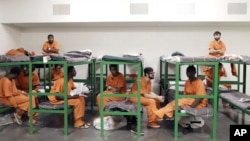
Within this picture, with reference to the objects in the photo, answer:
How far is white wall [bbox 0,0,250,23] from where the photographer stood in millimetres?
7156

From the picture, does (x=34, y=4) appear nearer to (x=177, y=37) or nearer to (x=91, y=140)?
(x=177, y=37)

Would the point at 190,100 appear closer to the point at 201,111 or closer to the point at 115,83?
the point at 201,111

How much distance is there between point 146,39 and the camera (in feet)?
27.0

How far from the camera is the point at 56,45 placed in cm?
796

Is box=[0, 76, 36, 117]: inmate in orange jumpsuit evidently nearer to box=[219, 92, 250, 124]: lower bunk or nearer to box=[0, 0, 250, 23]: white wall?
box=[0, 0, 250, 23]: white wall

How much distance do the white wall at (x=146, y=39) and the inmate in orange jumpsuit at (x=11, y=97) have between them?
3.56 m

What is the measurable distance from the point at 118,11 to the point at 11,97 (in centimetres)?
350

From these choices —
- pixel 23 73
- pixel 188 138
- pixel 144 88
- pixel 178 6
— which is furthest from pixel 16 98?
pixel 178 6

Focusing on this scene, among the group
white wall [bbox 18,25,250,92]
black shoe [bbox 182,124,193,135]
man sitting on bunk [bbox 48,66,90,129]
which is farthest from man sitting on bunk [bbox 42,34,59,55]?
black shoe [bbox 182,124,193,135]

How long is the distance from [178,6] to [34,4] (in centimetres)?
364

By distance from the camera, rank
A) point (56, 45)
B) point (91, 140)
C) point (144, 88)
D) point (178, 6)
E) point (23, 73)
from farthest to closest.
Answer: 1. point (56, 45)
2. point (178, 6)
3. point (23, 73)
4. point (144, 88)
5. point (91, 140)

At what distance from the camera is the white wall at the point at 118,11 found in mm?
7156

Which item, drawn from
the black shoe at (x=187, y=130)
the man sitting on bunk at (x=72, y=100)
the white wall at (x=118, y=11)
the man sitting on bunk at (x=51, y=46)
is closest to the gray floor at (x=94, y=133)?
the black shoe at (x=187, y=130)

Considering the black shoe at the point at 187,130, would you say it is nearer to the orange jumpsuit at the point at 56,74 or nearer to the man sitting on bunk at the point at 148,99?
the man sitting on bunk at the point at 148,99
